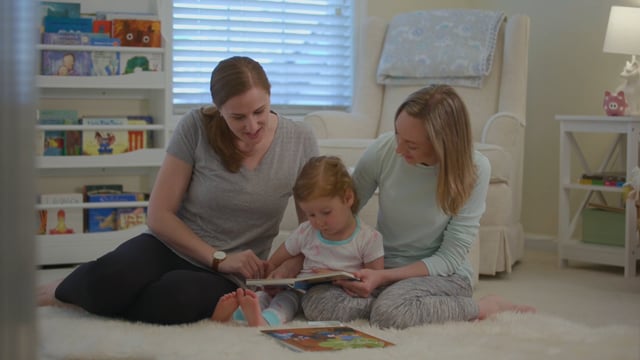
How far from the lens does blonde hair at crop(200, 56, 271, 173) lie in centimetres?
172

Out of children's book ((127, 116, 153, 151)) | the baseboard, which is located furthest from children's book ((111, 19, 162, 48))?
the baseboard

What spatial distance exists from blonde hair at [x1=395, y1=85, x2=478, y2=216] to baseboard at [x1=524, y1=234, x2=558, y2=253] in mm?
1937

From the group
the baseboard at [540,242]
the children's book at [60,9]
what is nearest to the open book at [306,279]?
the children's book at [60,9]

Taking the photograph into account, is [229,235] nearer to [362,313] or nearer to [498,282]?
[362,313]

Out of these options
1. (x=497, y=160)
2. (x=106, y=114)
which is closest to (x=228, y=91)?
(x=497, y=160)

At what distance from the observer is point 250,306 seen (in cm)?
172

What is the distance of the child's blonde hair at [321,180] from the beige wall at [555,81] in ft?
6.67

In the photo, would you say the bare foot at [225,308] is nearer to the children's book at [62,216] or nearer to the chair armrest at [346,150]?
the chair armrest at [346,150]

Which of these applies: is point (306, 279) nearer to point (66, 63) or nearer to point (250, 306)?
point (250, 306)

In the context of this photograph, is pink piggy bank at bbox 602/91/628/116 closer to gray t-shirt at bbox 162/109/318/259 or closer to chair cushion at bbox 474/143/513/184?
chair cushion at bbox 474/143/513/184

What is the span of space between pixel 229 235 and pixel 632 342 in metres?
0.92

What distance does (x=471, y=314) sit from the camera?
183 centimetres

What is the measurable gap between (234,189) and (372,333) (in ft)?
1.51

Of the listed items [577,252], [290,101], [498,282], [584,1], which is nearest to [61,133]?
[290,101]
